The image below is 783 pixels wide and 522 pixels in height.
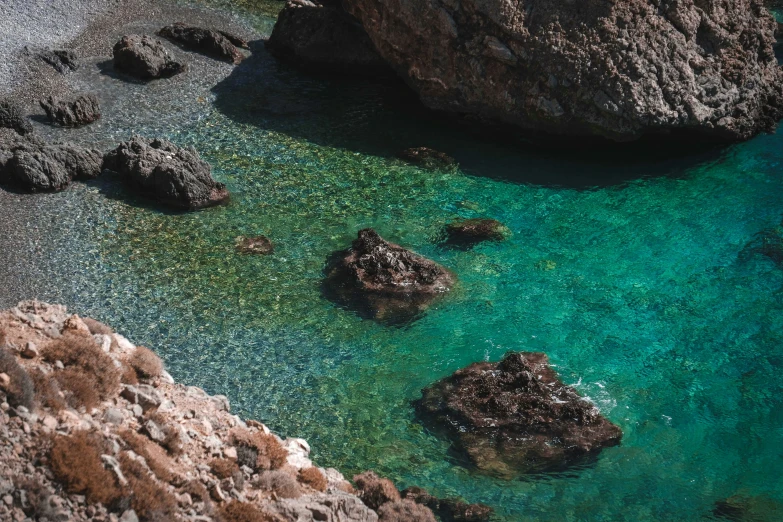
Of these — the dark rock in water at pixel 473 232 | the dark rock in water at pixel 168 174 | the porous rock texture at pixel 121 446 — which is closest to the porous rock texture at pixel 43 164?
the dark rock in water at pixel 168 174

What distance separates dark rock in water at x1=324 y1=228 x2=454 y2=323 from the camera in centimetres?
2150

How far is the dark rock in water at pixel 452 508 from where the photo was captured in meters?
15.7

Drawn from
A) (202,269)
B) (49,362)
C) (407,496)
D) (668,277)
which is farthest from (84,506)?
(668,277)

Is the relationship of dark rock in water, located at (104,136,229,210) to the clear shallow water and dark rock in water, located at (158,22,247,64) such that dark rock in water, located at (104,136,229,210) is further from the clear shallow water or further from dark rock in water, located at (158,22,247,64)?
dark rock in water, located at (158,22,247,64)

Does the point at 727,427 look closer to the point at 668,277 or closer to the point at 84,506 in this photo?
the point at 668,277

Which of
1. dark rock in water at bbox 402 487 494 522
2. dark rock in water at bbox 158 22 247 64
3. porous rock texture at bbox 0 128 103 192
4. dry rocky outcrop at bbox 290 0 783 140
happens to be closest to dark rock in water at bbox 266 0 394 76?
dark rock in water at bbox 158 22 247 64

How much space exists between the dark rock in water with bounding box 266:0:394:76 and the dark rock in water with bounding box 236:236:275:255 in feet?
39.3

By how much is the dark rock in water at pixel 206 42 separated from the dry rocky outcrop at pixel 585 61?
→ 567 centimetres

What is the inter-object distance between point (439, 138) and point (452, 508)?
16356 mm

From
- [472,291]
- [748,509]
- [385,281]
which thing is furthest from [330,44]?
[748,509]

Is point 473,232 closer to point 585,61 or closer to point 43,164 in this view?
point 585,61

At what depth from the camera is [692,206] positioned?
26.8 m

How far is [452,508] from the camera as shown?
15.8 metres

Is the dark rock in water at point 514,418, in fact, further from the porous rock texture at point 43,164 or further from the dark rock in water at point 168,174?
the porous rock texture at point 43,164
